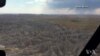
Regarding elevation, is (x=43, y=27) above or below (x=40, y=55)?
below

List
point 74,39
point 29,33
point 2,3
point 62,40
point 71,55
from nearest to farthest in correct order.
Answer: point 2,3
point 71,55
point 74,39
point 62,40
point 29,33

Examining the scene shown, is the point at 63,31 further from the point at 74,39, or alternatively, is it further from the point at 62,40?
the point at 74,39

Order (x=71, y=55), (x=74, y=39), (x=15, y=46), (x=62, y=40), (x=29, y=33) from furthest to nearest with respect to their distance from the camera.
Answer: (x=29, y=33) → (x=62, y=40) → (x=74, y=39) → (x=15, y=46) → (x=71, y=55)

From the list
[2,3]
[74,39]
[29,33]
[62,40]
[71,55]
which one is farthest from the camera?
[29,33]

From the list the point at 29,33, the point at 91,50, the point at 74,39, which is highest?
the point at 91,50

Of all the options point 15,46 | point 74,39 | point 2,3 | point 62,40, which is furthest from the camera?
point 62,40

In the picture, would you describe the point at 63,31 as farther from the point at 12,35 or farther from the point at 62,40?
the point at 12,35

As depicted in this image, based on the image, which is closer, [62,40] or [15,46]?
[15,46]

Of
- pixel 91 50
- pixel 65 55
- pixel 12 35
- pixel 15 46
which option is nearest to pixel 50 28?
pixel 12 35

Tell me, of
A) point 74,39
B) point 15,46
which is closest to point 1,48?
point 15,46
